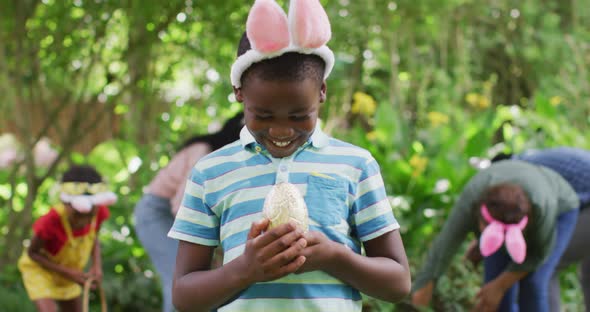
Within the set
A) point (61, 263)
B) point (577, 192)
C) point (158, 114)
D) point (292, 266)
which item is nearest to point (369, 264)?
point (292, 266)

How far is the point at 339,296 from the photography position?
1.78 m

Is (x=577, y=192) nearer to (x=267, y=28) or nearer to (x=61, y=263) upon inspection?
(x=61, y=263)

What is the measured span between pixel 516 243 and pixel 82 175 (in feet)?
8.38

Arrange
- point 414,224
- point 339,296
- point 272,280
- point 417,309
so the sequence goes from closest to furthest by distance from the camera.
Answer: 1. point 272,280
2. point 339,296
3. point 417,309
4. point 414,224

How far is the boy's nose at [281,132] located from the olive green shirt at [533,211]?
2.43 metres

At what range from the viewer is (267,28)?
5.52ft

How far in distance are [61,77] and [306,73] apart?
5168 millimetres

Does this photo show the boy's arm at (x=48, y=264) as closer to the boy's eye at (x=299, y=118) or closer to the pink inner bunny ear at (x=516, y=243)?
the pink inner bunny ear at (x=516, y=243)

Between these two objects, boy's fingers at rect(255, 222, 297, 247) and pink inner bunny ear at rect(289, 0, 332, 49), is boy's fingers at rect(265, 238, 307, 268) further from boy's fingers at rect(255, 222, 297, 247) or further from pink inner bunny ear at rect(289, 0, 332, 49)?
pink inner bunny ear at rect(289, 0, 332, 49)

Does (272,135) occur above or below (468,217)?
above

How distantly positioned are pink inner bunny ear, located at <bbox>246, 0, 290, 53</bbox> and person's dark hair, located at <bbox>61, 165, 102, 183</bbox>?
126 inches

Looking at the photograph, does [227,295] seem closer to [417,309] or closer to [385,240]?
[385,240]

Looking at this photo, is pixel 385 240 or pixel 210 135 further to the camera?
pixel 210 135

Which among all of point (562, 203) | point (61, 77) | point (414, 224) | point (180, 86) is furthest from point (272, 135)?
point (180, 86)
